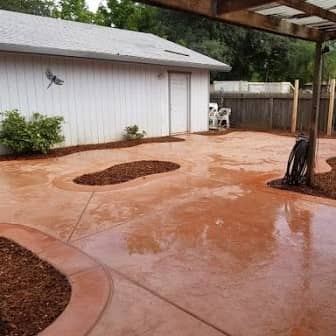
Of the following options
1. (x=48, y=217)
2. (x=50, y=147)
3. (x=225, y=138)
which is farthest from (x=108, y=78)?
(x=48, y=217)

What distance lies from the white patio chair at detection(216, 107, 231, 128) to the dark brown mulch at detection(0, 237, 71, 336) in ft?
38.4

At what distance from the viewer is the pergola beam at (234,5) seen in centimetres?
256

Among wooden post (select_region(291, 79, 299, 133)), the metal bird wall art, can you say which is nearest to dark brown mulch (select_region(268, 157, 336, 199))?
the metal bird wall art

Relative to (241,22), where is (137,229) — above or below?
below

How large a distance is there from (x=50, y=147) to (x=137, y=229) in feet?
17.6

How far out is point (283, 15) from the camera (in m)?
3.43

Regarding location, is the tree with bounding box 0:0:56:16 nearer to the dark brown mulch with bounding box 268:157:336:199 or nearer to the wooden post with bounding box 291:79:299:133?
the wooden post with bounding box 291:79:299:133

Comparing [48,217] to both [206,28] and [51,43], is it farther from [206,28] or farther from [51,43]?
[206,28]

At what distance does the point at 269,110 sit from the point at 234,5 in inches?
439

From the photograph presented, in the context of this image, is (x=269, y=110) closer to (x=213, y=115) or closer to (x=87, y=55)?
(x=213, y=115)

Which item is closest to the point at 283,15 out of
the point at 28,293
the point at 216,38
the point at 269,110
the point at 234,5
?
the point at 234,5

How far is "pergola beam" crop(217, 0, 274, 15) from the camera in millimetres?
2559

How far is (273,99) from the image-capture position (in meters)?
13.1

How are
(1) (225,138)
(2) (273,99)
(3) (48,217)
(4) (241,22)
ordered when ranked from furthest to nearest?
(2) (273,99)
(1) (225,138)
(3) (48,217)
(4) (241,22)
